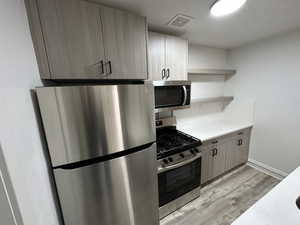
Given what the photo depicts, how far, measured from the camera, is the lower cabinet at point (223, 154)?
1814 millimetres

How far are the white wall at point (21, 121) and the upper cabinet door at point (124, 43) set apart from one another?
518mm

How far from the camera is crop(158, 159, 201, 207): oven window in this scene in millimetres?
1426

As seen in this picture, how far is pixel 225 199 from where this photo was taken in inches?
69.1

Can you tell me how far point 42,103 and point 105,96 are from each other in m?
0.36

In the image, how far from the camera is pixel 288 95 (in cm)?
187

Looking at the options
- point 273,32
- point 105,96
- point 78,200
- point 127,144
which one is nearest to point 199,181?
point 127,144

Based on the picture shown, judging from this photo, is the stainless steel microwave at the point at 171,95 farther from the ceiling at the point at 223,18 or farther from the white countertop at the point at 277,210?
the white countertop at the point at 277,210

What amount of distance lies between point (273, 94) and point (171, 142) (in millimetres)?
1846

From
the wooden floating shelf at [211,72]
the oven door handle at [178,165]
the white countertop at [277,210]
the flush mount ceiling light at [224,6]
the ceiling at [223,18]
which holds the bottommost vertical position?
the oven door handle at [178,165]

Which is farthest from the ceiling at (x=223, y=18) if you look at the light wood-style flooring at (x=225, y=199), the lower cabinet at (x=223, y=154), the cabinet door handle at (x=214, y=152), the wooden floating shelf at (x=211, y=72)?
the light wood-style flooring at (x=225, y=199)

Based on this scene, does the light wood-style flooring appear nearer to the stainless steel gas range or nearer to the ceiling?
the stainless steel gas range

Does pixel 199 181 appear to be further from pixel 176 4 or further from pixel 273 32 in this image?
pixel 273 32

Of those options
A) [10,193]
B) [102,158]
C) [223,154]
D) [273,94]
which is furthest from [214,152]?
[10,193]

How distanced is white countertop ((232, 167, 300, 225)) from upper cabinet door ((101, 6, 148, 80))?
123cm
